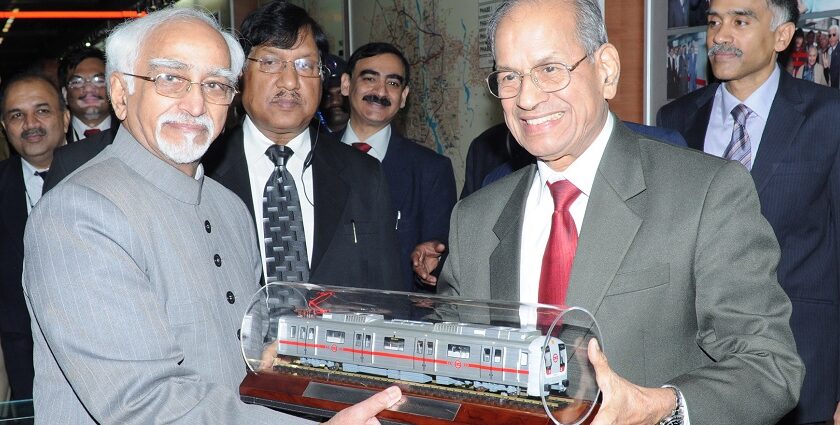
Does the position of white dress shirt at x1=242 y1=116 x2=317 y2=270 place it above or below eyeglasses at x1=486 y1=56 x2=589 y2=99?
below

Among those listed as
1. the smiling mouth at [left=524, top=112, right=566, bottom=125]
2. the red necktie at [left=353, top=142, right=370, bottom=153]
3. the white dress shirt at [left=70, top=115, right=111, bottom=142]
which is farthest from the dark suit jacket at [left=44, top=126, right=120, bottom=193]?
the smiling mouth at [left=524, top=112, right=566, bottom=125]

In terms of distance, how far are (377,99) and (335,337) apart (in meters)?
3.21

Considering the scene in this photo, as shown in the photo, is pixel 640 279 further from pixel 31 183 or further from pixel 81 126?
pixel 81 126

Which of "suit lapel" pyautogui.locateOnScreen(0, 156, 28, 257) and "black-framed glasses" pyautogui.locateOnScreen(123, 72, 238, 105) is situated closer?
"black-framed glasses" pyautogui.locateOnScreen(123, 72, 238, 105)

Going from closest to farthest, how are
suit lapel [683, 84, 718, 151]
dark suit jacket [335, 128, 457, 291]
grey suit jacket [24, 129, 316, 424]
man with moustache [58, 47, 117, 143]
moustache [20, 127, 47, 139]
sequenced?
grey suit jacket [24, 129, 316, 424], suit lapel [683, 84, 718, 151], dark suit jacket [335, 128, 457, 291], moustache [20, 127, 47, 139], man with moustache [58, 47, 117, 143]

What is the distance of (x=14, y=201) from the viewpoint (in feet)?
14.3

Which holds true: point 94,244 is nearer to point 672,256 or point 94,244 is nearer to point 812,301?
point 672,256

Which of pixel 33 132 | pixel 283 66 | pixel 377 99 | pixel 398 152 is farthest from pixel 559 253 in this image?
pixel 33 132

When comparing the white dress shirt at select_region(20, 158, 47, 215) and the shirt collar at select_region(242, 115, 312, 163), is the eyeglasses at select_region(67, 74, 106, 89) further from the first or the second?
the shirt collar at select_region(242, 115, 312, 163)

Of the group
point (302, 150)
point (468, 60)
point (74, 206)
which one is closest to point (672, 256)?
point (74, 206)

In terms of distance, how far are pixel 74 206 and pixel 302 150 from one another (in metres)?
1.50

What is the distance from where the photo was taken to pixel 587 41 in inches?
78.8

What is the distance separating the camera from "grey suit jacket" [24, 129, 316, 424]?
73.3 inches

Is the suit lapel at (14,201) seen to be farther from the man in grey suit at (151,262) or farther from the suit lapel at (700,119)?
the suit lapel at (700,119)
